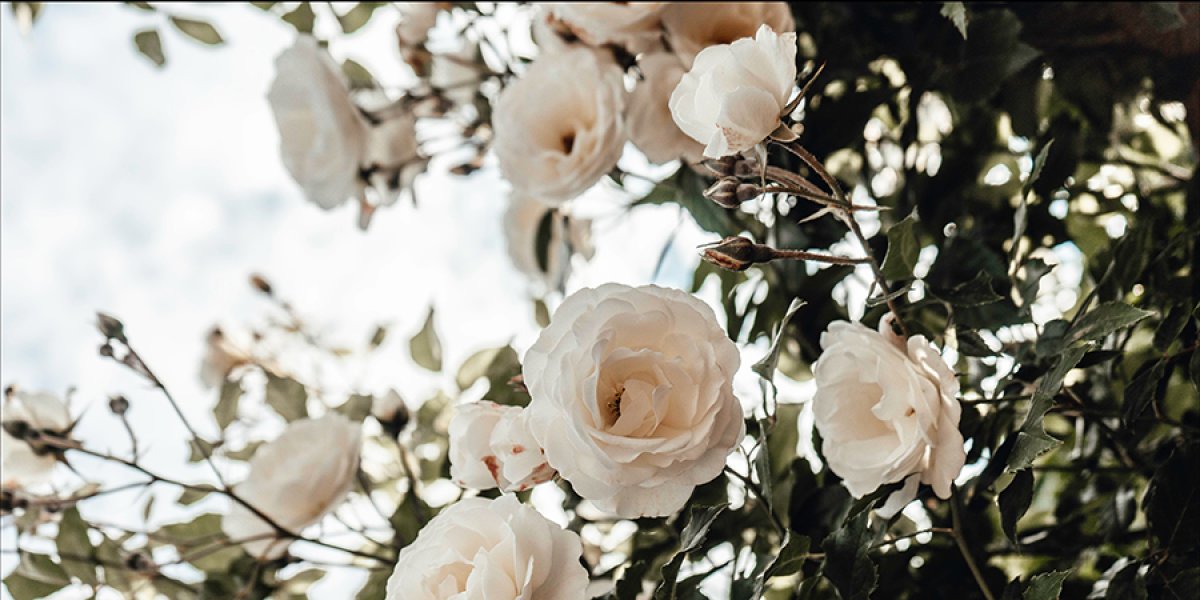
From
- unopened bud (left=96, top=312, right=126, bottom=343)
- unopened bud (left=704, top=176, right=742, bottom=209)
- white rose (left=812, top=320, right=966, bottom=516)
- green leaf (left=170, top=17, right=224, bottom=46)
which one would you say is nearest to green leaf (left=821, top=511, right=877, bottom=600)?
white rose (left=812, top=320, right=966, bottom=516)

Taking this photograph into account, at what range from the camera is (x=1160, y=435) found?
1.76ft

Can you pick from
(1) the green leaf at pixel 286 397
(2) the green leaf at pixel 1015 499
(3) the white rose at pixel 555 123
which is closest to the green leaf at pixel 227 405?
(1) the green leaf at pixel 286 397

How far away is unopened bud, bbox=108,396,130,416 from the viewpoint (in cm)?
52

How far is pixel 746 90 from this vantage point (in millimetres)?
339

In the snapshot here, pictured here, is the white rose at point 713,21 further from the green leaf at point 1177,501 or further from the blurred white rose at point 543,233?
the green leaf at point 1177,501

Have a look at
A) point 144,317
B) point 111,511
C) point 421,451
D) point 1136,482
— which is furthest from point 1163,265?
point 144,317

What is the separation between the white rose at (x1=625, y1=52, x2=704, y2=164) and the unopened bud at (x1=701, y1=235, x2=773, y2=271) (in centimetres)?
16

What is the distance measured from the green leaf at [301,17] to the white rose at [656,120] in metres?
0.32

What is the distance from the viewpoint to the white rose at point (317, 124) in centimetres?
60

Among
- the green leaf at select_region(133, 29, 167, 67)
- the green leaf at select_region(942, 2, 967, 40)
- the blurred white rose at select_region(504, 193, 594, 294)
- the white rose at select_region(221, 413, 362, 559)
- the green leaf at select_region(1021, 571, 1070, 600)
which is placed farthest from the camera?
the green leaf at select_region(133, 29, 167, 67)

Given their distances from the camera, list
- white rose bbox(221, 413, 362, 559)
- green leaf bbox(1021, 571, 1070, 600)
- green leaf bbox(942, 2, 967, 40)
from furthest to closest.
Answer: white rose bbox(221, 413, 362, 559) < green leaf bbox(942, 2, 967, 40) < green leaf bbox(1021, 571, 1070, 600)

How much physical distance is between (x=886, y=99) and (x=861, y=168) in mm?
71

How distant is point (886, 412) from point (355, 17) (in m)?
0.53

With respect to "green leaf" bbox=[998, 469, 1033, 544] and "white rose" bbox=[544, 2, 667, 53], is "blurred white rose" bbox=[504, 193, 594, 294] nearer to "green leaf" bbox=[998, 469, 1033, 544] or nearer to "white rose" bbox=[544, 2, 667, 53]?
A: "white rose" bbox=[544, 2, 667, 53]
